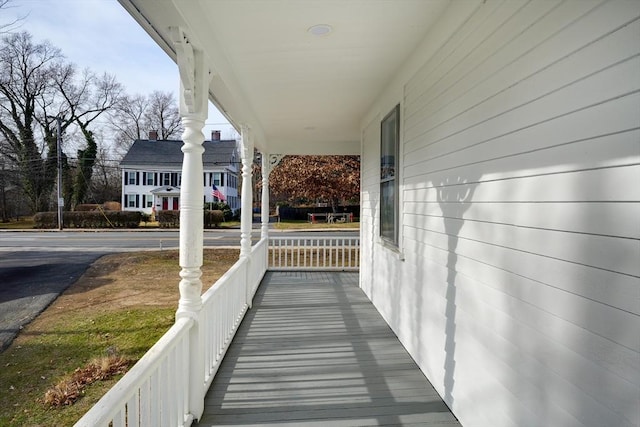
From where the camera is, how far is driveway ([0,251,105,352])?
19.7 feet

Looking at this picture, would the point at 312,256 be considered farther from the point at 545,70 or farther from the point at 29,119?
the point at 29,119

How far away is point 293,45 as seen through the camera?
2.96 meters

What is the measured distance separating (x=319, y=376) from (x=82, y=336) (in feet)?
13.1

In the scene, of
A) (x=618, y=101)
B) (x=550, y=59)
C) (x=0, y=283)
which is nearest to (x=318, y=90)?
Answer: (x=550, y=59)

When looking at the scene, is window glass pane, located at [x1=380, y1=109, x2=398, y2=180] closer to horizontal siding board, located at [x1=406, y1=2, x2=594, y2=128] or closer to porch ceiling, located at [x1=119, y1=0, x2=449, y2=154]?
porch ceiling, located at [x1=119, y1=0, x2=449, y2=154]

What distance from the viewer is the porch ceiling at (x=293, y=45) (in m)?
2.28

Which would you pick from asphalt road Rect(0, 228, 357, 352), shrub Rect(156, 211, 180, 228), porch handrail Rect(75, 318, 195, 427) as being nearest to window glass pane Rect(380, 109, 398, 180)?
porch handrail Rect(75, 318, 195, 427)

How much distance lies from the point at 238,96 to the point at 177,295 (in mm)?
4752

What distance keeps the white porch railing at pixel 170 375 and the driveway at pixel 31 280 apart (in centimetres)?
375

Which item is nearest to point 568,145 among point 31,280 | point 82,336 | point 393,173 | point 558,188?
point 558,188

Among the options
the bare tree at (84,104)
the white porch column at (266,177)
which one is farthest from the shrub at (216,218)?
the white porch column at (266,177)

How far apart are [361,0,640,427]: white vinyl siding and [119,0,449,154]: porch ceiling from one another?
15.8 inches

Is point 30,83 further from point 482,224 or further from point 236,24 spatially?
point 482,224

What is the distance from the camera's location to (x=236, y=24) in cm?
259
